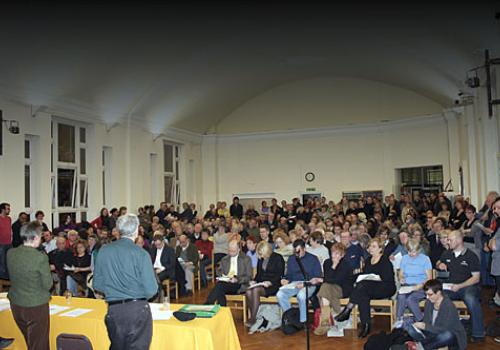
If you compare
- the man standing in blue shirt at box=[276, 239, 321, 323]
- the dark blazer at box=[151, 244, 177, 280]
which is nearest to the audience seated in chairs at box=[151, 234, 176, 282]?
the dark blazer at box=[151, 244, 177, 280]

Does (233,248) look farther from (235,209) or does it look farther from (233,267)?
(235,209)

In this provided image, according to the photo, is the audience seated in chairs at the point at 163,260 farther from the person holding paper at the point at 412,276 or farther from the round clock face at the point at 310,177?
the round clock face at the point at 310,177

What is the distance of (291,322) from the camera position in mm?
5848

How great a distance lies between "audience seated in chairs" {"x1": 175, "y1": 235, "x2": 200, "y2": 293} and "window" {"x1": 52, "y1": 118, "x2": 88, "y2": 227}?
3727 millimetres

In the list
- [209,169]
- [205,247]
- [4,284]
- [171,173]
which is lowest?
[4,284]

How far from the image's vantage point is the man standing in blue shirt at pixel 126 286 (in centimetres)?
331

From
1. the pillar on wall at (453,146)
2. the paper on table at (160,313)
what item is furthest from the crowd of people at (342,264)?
the pillar on wall at (453,146)

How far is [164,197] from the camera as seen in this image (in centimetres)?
1518

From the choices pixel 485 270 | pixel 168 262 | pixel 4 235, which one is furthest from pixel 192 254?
pixel 485 270

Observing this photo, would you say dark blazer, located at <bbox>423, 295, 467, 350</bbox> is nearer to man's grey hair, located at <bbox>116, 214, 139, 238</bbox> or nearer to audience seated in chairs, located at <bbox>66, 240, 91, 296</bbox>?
man's grey hair, located at <bbox>116, 214, 139, 238</bbox>

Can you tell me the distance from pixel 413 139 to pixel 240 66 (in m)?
5.79

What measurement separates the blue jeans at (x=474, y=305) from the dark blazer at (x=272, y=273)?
7.10ft

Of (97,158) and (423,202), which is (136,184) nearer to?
(97,158)

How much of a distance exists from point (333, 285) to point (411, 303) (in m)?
0.94
